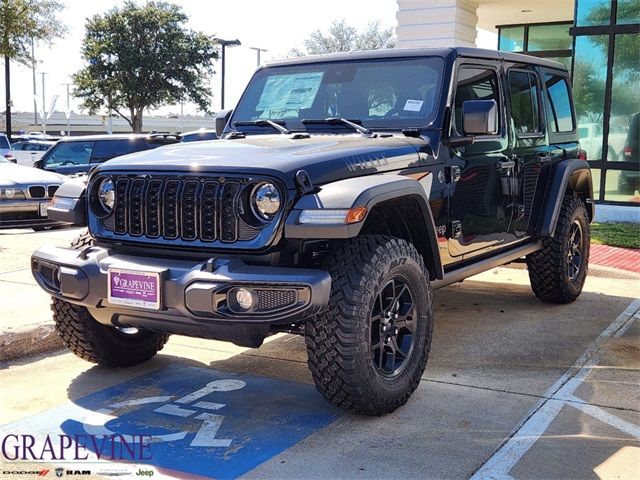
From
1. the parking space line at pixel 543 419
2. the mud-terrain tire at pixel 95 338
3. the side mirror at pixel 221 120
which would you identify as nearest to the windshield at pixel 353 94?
the side mirror at pixel 221 120

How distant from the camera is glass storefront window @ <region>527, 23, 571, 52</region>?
17.1 metres

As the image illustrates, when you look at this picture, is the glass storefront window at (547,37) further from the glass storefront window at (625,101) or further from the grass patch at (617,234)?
the grass patch at (617,234)

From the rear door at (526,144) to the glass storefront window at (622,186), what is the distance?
279 inches

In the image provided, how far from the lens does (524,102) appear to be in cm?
603

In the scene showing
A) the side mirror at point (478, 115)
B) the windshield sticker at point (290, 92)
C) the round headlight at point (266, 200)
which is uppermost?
the windshield sticker at point (290, 92)

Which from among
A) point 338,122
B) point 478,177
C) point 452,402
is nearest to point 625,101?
point 478,177

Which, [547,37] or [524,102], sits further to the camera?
[547,37]

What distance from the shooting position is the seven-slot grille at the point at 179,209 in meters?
3.76

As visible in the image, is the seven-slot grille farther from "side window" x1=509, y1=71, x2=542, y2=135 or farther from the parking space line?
"side window" x1=509, y1=71, x2=542, y2=135

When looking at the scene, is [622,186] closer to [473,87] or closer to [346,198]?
[473,87]

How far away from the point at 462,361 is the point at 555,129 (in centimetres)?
247

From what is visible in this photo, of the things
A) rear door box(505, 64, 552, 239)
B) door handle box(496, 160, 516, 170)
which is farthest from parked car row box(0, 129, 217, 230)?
rear door box(505, 64, 552, 239)

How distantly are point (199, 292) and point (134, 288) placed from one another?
1.36 feet

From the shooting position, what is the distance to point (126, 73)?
136ft
